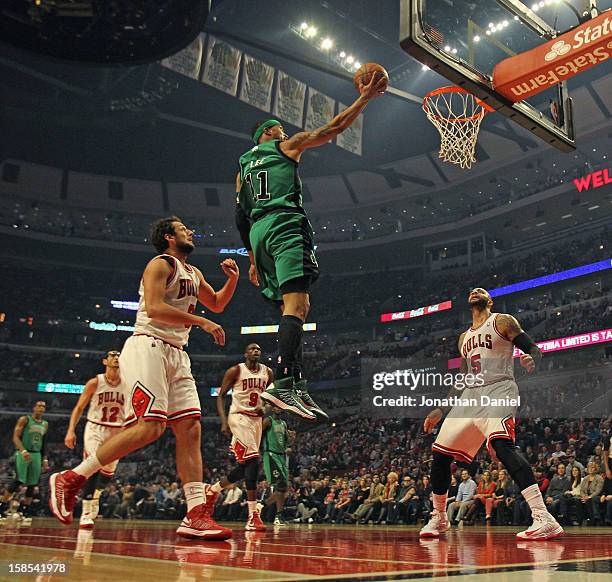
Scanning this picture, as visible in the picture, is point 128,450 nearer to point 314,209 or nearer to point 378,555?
point 378,555

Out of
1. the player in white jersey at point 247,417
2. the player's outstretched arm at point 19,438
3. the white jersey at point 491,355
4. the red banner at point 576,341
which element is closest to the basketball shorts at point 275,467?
the player in white jersey at point 247,417

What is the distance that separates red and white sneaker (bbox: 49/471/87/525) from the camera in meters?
3.88

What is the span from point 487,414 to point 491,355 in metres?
0.56

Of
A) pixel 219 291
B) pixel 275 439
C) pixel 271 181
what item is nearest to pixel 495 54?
pixel 271 181

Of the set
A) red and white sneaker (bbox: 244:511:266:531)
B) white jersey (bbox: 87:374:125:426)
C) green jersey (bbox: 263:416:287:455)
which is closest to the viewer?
red and white sneaker (bbox: 244:511:266:531)

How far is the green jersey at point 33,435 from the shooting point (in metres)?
11.2

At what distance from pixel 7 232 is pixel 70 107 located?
9.66 meters

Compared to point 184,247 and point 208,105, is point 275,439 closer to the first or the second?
point 184,247

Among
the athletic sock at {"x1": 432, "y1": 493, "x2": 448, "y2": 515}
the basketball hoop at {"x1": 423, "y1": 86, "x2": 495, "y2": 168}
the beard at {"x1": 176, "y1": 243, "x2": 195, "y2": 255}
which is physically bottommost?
the athletic sock at {"x1": 432, "y1": 493, "x2": 448, "y2": 515}

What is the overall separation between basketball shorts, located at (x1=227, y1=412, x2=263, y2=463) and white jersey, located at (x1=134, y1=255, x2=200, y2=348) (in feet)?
12.7

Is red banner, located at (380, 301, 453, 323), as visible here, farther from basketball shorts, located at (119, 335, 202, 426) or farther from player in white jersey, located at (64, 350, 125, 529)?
basketball shorts, located at (119, 335, 202, 426)

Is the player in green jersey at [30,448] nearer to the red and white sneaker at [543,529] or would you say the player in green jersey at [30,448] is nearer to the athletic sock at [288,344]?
the athletic sock at [288,344]

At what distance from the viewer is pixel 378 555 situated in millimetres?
3172

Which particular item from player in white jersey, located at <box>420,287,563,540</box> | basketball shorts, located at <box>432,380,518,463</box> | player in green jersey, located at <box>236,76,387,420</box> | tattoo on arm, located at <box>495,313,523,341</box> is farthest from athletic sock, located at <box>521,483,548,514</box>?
player in green jersey, located at <box>236,76,387,420</box>
